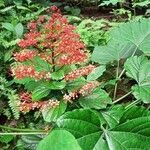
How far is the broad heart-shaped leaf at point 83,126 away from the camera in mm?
1258

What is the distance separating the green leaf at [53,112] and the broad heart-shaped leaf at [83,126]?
0.37m

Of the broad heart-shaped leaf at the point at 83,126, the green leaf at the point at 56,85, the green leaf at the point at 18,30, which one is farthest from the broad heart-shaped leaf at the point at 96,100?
the green leaf at the point at 18,30

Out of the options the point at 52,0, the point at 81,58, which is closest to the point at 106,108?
the point at 81,58

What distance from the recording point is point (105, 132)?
4.23ft

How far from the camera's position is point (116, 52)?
7.07 feet

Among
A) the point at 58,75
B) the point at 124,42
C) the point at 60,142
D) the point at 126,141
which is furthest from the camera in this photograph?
the point at 124,42

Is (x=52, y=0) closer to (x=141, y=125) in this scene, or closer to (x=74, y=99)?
(x=74, y=99)

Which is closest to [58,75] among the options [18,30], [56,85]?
[56,85]

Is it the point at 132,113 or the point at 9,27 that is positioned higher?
the point at 132,113

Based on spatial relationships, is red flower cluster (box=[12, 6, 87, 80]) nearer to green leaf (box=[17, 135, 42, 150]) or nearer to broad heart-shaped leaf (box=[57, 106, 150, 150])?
green leaf (box=[17, 135, 42, 150])

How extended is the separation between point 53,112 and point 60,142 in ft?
2.75

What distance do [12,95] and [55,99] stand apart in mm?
858

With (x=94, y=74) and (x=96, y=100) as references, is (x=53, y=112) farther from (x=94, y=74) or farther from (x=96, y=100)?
(x=94, y=74)

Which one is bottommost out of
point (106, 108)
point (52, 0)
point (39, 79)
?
point (52, 0)
